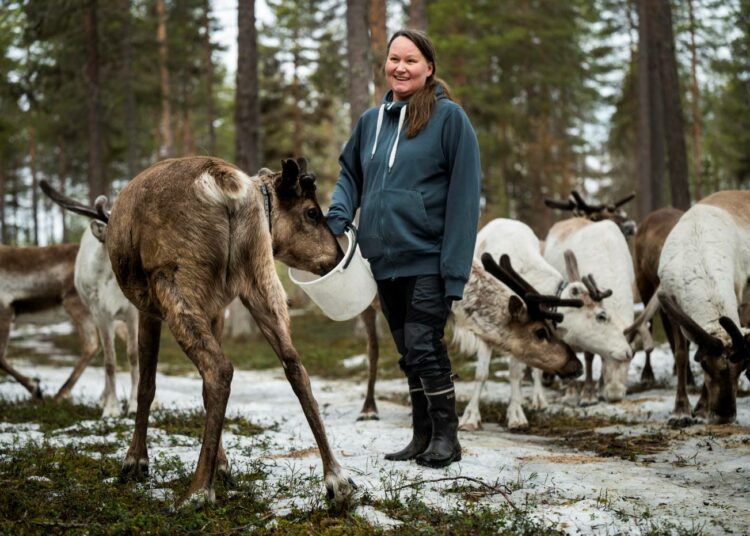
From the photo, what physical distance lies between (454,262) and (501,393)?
4781mm

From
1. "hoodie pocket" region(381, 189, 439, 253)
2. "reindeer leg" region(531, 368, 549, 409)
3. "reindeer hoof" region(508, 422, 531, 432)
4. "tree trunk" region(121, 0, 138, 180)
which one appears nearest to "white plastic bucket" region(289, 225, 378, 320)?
"hoodie pocket" region(381, 189, 439, 253)

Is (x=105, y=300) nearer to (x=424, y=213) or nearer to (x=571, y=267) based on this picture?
(x=424, y=213)

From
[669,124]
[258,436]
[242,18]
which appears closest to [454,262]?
[258,436]

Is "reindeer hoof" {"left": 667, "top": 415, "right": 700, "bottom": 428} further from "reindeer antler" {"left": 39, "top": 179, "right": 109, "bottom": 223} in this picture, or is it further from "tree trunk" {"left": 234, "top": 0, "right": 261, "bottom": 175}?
"tree trunk" {"left": 234, "top": 0, "right": 261, "bottom": 175}

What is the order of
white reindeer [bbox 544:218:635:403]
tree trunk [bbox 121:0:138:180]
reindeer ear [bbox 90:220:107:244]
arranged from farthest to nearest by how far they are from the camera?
tree trunk [bbox 121:0:138:180] < white reindeer [bbox 544:218:635:403] < reindeer ear [bbox 90:220:107:244]

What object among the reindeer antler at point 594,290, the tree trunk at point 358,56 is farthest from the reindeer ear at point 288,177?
the tree trunk at point 358,56

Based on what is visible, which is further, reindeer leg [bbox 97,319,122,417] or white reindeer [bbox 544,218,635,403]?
white reindeer [bbox 544,218,635,403]

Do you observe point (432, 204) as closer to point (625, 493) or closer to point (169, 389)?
point (625, 493)

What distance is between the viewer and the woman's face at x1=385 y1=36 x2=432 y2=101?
4703 millimetres

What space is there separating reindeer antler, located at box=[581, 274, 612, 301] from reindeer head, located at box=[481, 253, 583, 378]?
4.25 feet

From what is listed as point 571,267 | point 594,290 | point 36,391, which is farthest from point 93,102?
point 594,290

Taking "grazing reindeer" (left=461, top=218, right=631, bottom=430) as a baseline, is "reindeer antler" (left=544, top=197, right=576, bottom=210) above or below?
above

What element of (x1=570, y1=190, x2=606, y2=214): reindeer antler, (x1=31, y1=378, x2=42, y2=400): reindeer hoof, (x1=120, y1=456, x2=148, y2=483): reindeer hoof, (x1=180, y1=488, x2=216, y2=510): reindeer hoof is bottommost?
(x1=31, y1=378, x2=42, y2=400): reindeer hoof

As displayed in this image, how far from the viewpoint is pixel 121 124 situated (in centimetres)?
2809
